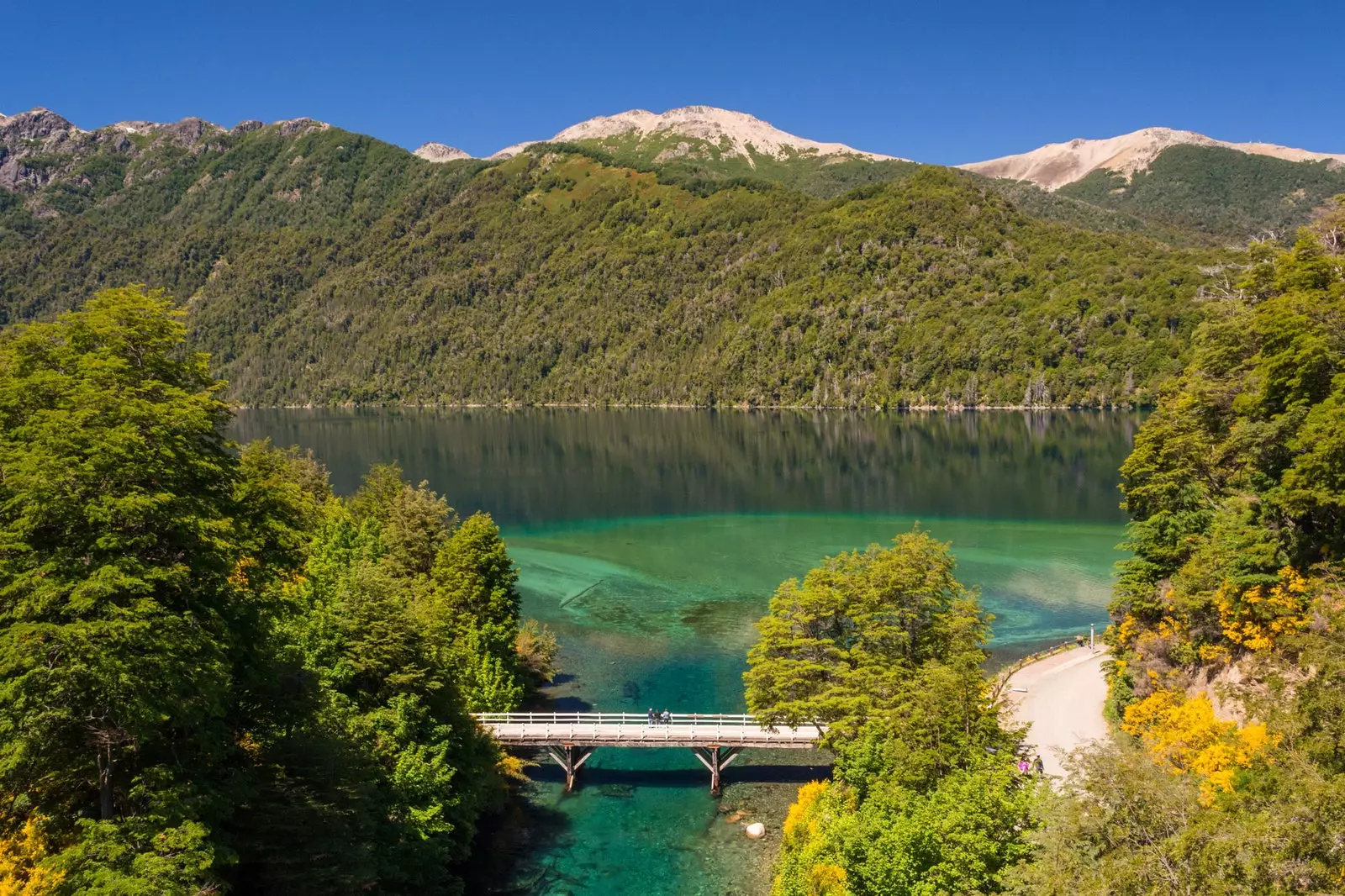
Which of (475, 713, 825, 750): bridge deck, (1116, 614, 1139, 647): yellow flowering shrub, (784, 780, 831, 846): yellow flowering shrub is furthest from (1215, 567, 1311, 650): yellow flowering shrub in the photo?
(475, 713, 825, 750): bridge deck

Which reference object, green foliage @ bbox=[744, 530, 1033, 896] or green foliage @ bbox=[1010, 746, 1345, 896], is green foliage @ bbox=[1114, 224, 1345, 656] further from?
green foliage @ bbox=[1010, 746, 1345, 896]

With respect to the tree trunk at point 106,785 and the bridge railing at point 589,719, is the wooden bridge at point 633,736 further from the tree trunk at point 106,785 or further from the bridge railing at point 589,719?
the tree trunk at point 106,785

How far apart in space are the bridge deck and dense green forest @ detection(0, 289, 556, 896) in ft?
27.1

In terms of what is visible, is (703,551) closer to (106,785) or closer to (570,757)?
(570,757)

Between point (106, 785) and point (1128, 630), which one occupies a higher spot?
point (106, 785)

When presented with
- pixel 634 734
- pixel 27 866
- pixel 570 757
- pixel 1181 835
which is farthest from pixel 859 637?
pixel 27 866

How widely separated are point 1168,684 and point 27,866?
35472 millimetres

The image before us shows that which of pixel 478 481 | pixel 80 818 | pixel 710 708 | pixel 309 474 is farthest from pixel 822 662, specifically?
pixel 478 481

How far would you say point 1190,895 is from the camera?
43.7 ft

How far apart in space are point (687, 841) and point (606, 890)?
428cm

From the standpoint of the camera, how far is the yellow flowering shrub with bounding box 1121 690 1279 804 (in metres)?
19.2

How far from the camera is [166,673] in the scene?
16.5m

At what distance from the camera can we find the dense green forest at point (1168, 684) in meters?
15.0

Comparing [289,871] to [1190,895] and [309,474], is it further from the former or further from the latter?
[309,474]
